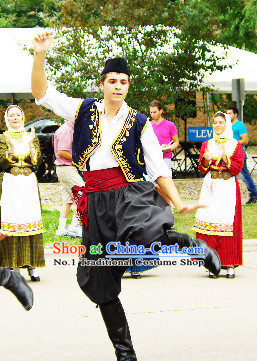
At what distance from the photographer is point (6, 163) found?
7.27 m

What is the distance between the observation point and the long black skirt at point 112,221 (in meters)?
4.09

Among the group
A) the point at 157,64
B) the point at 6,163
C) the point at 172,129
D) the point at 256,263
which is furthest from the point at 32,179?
the point at 157,64

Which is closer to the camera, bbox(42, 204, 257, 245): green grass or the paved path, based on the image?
the paved path

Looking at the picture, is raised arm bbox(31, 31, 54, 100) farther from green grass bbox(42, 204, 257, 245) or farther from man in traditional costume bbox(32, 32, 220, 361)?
green grass bbox(42, 204, 257, 245)

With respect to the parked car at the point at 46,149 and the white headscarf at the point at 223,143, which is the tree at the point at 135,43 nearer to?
the parked car at the point at 46,149

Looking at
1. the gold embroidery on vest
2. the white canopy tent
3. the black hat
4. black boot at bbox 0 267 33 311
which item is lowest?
black boot at bbox 0 267 33 311

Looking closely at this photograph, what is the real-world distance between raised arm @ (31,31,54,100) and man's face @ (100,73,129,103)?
397mm

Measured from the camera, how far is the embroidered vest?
4207 millimetres

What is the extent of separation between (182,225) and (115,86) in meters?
6.81

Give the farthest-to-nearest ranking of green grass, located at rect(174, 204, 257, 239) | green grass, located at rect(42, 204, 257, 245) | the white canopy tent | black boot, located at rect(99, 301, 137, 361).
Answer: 1. the white canopy tent
2. green grass, located at rect(174, 204, 257, 239)
3. green grass, located at rect(42, 204, 257, 245)
4. black boot, located at rect(99, 301, 137, 361)

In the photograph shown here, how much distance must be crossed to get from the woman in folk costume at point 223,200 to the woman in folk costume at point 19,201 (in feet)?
6.08

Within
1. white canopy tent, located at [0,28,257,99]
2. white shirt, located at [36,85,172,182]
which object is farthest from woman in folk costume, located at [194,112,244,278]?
white canopy tent, located at [0,28,257,99]

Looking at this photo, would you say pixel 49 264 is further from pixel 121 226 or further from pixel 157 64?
pixel 157 64

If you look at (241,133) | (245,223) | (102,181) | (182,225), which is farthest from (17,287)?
(241,133)
